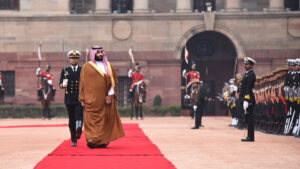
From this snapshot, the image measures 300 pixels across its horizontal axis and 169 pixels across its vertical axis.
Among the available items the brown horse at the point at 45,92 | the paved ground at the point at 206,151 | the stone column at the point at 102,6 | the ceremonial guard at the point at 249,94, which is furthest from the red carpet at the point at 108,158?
the stone column at the point at 102,6

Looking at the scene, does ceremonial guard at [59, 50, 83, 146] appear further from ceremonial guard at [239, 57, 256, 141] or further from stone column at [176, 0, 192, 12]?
stone column at [176, 0, 192, 12]

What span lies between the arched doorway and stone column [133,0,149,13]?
3872mm

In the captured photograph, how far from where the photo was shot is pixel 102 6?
39812 millimetres

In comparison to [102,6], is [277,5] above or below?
above

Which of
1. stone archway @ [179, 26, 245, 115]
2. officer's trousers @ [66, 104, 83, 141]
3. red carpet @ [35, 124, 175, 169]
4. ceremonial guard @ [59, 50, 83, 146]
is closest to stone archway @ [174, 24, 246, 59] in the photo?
stone archway @ [179, 26, 245, 115]

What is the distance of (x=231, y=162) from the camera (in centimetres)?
1132

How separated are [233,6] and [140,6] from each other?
17.7 feet

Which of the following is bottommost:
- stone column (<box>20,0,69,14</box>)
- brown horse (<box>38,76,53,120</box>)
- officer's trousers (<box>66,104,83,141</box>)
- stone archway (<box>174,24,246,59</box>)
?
brown horse (<box>38,76,53,120</box>)

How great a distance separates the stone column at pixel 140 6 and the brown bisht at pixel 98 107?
25280mm

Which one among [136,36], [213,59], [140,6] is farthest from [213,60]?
[140,6]

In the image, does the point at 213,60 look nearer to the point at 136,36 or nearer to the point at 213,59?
the point at 213,59

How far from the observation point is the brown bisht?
14.1 metres

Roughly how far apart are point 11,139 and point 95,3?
24.4 m

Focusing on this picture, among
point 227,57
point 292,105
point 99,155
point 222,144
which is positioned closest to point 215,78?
point 227,57
